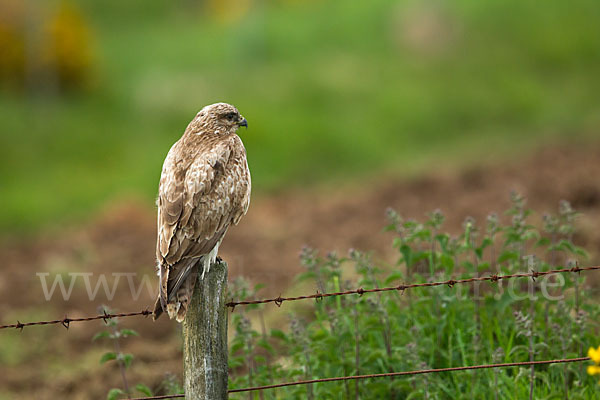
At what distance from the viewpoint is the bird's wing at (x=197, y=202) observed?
215 inches

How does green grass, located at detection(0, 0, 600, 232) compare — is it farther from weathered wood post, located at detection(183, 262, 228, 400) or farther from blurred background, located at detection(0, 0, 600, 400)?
weathered wood post, located at detection(183, 262, 228, 400)

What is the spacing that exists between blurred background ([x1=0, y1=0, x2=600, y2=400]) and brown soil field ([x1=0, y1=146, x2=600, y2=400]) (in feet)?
0.19

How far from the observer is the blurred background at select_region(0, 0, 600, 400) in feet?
46.2

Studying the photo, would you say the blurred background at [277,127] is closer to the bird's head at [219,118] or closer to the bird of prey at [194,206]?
the bird's head at [219,118]

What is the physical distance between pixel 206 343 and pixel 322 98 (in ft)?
Result: 75.5

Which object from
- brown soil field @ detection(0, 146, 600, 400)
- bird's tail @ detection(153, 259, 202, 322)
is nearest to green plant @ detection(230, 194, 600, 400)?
bird's tail @ detection(153, 259, 202, 322)

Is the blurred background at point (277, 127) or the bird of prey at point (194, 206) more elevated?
the blurred background at point (277, 127)

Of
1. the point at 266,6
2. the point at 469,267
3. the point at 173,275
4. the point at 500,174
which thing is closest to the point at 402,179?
the point at 500,174

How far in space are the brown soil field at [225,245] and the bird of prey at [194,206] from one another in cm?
218

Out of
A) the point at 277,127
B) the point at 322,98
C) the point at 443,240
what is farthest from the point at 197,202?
the point at 322,98

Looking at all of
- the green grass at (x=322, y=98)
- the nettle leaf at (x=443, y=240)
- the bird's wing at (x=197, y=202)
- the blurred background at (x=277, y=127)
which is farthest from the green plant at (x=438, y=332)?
the green grass at (x=322, y=98)

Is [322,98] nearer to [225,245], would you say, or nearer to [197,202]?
[225,245]

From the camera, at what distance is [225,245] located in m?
15.8

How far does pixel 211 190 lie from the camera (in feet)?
18.9
